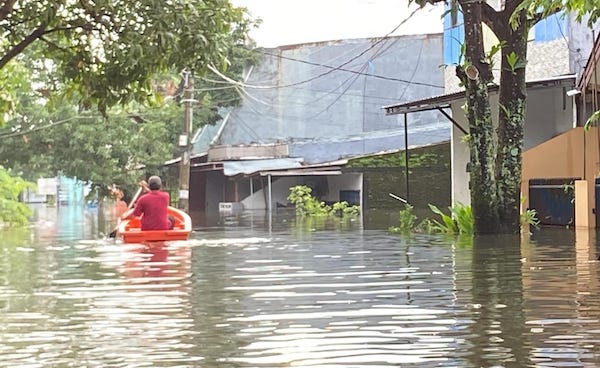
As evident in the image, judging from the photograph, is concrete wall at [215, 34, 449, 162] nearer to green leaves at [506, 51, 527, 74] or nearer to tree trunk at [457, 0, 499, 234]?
tree trunk at [457, 0, 499, 234]

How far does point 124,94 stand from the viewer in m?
9.66

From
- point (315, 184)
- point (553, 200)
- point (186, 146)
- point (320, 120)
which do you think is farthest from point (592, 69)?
point (315, 184)

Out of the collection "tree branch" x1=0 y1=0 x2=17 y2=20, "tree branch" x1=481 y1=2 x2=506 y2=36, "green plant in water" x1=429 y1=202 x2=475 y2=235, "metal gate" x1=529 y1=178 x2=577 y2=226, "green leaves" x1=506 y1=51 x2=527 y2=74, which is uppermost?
"tree branch" x1=481 y1=2 x2=506 y2=36

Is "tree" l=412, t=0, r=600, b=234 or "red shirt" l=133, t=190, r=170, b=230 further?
"red shirt" l=133, t=190, r=170, b=230

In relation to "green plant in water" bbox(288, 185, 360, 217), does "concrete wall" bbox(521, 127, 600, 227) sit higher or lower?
higher

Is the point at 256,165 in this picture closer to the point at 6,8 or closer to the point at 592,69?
the point at 592,69

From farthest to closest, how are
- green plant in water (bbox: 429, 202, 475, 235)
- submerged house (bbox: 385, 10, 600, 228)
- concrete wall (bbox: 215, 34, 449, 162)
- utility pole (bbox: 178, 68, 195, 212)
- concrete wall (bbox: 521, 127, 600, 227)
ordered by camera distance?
concrete wall (bbox: 215, 34, 449, 162), utility pole (bbox: 178, 68, 195, 212), concrete wall (bbox: 521, 127, 600, 227), submerged house (bbox: 385, 10, 600, 228), green plant in water (bbox: 429, 202, 475, 235)

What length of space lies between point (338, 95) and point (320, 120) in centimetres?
147

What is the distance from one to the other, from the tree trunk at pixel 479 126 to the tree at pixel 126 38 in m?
7.56

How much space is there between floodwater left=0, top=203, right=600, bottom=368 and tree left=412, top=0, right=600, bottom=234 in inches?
68.7

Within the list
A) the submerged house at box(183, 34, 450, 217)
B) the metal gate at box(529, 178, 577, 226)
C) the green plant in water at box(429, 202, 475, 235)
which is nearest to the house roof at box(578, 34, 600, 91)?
the metal gate at box(529, 178, 577, 226)

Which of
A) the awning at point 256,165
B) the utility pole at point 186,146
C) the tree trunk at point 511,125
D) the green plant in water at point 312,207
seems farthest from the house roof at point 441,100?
the awning at point 256,165

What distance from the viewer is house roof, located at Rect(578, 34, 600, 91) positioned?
16.2 meters

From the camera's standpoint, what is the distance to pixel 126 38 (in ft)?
30.0
